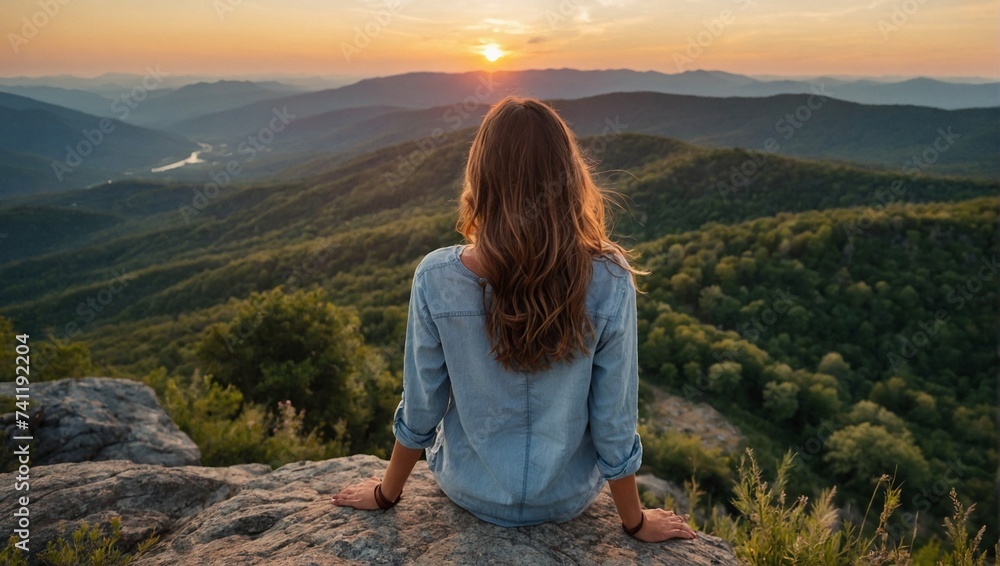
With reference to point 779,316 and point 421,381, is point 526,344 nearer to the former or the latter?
point 421,381

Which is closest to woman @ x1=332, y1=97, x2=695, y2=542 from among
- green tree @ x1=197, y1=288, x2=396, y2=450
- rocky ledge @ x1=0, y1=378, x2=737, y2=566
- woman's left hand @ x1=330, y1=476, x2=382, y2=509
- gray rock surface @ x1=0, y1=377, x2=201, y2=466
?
rocky ledge @ x1=0, y1=378, x2=737, y2=566

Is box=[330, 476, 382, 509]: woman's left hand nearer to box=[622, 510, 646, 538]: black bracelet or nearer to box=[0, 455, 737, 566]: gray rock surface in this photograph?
box=[0, 455, 737, 566]: gray rock surface

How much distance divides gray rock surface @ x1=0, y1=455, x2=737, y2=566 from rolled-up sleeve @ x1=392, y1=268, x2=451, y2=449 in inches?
18.2

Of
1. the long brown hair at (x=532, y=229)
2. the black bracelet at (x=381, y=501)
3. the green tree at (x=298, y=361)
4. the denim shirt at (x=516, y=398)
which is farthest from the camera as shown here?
the green tree at (x=298, y=361)

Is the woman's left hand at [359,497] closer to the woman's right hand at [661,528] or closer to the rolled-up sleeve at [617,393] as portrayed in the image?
the rolled-up sleeve at [617,393]

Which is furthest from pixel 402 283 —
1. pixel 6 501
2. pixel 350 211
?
pixel 350 211

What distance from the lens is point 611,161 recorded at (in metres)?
75.9

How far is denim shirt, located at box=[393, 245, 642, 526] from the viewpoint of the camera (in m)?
2.09

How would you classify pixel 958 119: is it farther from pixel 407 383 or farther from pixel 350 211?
pixel 407 383

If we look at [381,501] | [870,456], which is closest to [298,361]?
[381,501]

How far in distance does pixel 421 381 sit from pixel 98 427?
4.03 m

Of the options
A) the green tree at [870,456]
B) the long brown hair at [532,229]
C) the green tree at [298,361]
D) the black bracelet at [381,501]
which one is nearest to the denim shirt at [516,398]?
the long brown hair at [532,229]

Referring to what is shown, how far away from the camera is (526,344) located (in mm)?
1988

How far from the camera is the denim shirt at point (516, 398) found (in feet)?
6.85
